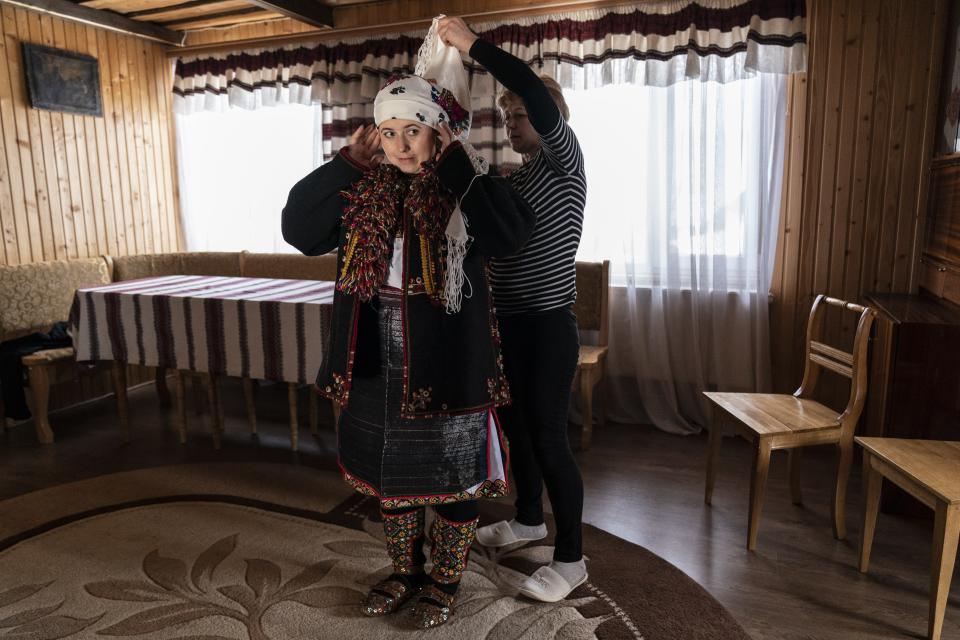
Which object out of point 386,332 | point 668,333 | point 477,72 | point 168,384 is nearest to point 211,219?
point 168,384

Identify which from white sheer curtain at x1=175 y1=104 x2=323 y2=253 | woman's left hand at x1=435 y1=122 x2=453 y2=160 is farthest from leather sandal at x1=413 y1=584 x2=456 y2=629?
white sheer curtain at x1=175 y1=104 x2=323 y2=253

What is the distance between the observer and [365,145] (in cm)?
156

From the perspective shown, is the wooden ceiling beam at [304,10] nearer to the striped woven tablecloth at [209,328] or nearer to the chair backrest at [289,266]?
the chair backrest at [289,266]

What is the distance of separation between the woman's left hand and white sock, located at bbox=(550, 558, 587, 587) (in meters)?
1.22

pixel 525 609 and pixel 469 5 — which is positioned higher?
pixel 469 5

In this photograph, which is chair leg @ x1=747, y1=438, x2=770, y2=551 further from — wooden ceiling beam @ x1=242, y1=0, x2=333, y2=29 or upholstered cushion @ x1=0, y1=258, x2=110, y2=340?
upholstered cushion @ x1=0, y1=258, x2=110, y2=340

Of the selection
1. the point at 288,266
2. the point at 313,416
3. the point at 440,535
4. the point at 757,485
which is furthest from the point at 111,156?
the point at 757,485

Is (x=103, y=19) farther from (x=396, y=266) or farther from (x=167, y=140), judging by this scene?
(x=396, y=266)

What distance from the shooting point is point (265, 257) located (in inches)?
165

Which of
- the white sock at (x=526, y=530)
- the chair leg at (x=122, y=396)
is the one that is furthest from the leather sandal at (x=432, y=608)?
the chair leg at (x=122, y=396)

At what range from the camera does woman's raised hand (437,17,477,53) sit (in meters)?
1.57

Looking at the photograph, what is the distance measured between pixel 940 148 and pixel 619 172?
4.64ft

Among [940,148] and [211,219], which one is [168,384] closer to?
[211,219]

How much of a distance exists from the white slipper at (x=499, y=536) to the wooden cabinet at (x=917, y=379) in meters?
1.37
